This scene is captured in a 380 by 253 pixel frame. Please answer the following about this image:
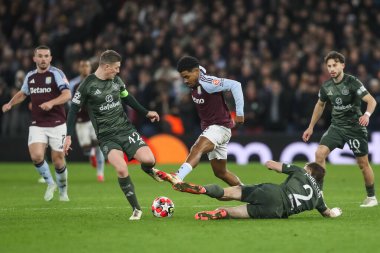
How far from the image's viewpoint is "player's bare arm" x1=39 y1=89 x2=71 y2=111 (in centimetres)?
1415

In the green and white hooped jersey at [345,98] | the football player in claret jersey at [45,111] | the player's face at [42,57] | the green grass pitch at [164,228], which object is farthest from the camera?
the football player in claret jersey at [45,111]

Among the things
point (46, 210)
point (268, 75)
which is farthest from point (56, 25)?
point (46, 210)

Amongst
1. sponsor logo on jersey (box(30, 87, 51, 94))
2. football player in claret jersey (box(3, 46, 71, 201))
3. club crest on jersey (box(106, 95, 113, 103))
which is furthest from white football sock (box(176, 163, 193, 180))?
sponsor logo on jersey (box(30, 87, 51, 94))

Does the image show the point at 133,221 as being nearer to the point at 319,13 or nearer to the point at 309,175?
the point at 309,175

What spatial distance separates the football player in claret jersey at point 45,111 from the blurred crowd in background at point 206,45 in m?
8.82

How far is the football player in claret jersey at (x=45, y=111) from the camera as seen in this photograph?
15.0 meters

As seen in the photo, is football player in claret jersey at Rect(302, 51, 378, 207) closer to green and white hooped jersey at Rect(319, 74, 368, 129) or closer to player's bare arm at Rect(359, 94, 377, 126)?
green and white hooped jersey at Rect(319, 74, 368, 129)

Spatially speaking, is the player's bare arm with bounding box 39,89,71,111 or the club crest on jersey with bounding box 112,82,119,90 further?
the player's bare arm with bounding box 39,89,71,111

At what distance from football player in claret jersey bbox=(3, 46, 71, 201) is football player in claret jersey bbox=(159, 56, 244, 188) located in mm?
2624

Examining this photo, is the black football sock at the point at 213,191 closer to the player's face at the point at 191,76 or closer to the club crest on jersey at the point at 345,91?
the player's face at the point at 191,76

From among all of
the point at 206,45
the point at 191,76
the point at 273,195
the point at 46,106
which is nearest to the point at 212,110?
the point at 191,76

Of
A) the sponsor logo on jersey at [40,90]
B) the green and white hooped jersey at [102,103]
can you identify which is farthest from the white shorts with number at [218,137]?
the sponsor logo on jersey at [40,90]

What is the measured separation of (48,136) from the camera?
15188mm

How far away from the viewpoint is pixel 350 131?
1386 centimetres
